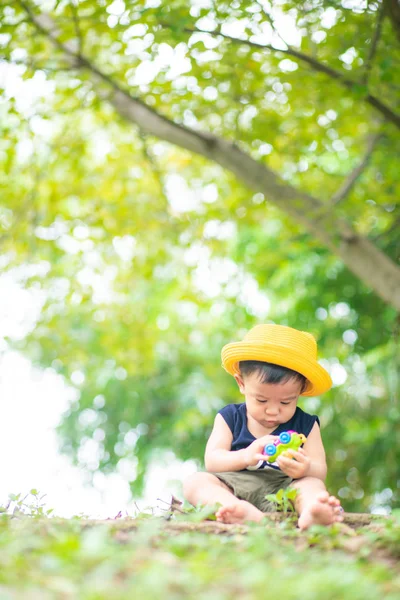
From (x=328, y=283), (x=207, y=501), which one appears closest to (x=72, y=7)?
(x=207, y=501)

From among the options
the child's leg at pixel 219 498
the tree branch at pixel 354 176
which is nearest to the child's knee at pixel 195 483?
the child's leg at pixel 219 498

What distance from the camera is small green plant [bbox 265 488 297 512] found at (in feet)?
8.44

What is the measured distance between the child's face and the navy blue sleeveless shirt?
8 cm

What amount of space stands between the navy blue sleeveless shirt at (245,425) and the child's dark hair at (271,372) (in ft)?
0.67

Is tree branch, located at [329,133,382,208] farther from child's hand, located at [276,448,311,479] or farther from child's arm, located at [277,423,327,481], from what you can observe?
child's hand, located at [276,448,311,479]

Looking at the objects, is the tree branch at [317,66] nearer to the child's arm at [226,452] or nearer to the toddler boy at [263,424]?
the toddler boy at [263,424]

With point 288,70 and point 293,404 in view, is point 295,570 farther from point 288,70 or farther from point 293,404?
point 288,70

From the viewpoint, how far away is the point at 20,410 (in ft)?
45.6

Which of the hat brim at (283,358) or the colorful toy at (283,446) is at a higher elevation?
the hat brim at (283,358)

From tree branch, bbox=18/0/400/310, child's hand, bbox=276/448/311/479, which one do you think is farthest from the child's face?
tree branch, bbox=18/0/400/310

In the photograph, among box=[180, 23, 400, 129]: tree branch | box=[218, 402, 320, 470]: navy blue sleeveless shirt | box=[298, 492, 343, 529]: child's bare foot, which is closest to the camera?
box=[298, 492, 343, 529]: child's bare foot

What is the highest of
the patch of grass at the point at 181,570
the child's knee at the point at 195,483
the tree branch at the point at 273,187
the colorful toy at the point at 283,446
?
the tree branch at the point at 273,187

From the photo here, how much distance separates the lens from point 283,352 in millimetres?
3041

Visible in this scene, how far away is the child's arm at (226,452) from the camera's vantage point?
2918mm
